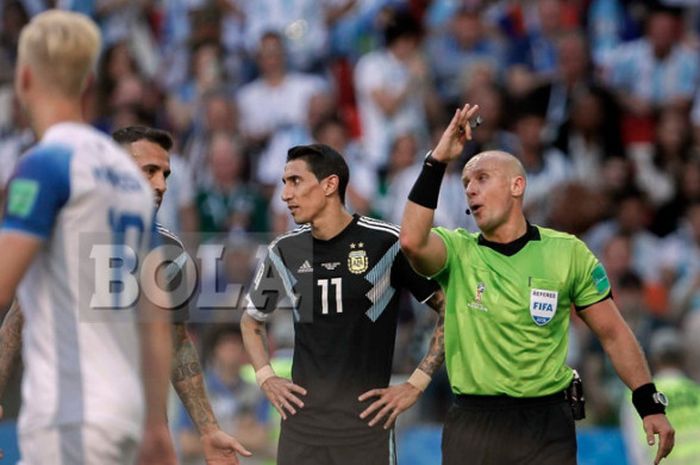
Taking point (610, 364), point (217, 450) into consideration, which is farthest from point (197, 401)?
point (610, 364)

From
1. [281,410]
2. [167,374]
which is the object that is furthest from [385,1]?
[167,374]

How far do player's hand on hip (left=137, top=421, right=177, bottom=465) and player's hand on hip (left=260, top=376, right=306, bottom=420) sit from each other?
1.34 metres

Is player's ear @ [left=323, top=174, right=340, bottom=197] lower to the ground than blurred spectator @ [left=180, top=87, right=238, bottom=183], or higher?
lower

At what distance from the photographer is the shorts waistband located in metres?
8.31

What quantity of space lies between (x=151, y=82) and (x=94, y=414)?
467 inches

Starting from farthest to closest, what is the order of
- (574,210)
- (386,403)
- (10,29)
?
(10,29) < (574,210) < (386,403)

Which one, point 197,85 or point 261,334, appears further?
point 197,85

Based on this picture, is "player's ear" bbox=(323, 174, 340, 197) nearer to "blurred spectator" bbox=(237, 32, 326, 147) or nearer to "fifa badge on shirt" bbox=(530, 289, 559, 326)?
"fifa badge on shirt" bbox=(530, 289, 559, 326)

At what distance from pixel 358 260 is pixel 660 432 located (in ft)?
6.65

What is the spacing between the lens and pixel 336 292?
889cm

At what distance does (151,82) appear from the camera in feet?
55.9

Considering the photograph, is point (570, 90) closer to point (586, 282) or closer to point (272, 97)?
point (272, 97)

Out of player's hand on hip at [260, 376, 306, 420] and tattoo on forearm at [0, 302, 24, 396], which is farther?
player's hand on hip at [260, 376, 306, 420]

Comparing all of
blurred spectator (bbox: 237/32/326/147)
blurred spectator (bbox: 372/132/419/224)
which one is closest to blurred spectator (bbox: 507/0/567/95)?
blurred spectator (bbox: 372/132/419/224)
